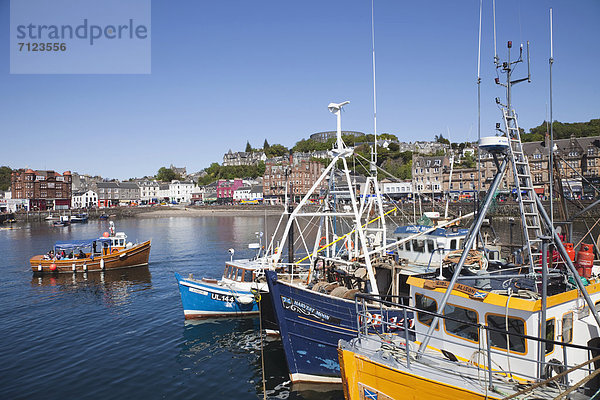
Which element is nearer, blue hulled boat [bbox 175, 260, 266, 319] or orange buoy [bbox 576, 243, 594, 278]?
orange buoy [bbox 576, 243, 594, 278]

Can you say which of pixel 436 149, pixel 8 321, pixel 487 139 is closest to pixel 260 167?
pixel 436 149

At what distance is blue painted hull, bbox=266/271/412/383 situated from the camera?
590 inches

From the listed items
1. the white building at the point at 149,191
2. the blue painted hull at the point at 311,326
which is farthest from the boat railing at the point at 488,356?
the white building at the point at 149,191

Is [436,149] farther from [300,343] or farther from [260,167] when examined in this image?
[300,343]

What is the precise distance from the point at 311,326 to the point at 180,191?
584ft

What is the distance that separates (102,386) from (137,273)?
24.5 meters

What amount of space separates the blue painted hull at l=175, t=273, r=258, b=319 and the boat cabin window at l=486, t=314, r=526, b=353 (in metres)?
15.7

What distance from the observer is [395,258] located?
65.9 ft

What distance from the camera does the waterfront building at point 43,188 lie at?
14175cm

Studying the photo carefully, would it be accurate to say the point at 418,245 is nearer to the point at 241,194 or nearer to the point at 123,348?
the point at 123,348

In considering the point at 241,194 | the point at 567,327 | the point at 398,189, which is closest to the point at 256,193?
the point at 241,194

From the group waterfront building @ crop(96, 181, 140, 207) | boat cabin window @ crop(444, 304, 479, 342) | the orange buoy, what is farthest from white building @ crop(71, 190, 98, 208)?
the orange buoy

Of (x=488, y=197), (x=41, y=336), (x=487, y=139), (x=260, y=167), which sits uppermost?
(x=260, y=167)

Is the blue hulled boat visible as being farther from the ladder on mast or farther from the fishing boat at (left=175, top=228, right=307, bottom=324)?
the ladder on mast
